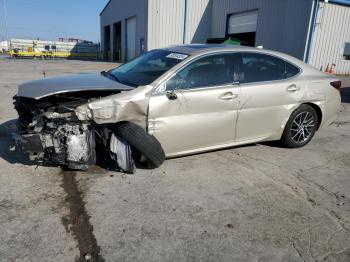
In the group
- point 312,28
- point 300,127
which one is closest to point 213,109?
point 300,127

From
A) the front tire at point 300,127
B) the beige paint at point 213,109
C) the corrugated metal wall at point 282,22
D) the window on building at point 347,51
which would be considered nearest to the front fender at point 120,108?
the beige paint at point 213,109

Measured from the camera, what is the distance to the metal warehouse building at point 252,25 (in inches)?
684

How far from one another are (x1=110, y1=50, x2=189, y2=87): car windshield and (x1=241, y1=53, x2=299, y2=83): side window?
3.02ft

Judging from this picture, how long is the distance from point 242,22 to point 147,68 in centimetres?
2001

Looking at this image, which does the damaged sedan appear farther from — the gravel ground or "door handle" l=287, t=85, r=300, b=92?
the gravel ground

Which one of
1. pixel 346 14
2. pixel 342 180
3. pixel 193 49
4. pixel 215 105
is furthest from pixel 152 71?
pixel 346 14

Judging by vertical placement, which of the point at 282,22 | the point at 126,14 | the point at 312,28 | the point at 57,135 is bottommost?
the point at 57,135

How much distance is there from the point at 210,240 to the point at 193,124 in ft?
5.27

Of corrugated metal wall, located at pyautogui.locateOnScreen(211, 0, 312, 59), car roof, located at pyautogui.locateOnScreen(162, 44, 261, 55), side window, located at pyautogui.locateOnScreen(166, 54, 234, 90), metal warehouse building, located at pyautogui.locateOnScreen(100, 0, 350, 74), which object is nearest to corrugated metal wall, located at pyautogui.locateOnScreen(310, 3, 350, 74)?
metal warehouse building, located at pyautogui.locateOnScreen(100, 0, 350, 74)

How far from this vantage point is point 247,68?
4297 millimetres

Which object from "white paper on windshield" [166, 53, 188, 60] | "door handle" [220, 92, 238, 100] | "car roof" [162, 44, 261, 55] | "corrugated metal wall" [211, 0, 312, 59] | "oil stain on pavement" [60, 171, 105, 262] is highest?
"corrugated metal wall" [211, 0, 312, 59]

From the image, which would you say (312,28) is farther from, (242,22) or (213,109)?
(213,109)

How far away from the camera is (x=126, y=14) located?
3009 centimetres

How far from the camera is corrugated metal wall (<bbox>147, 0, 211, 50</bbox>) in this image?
81.6 feet
